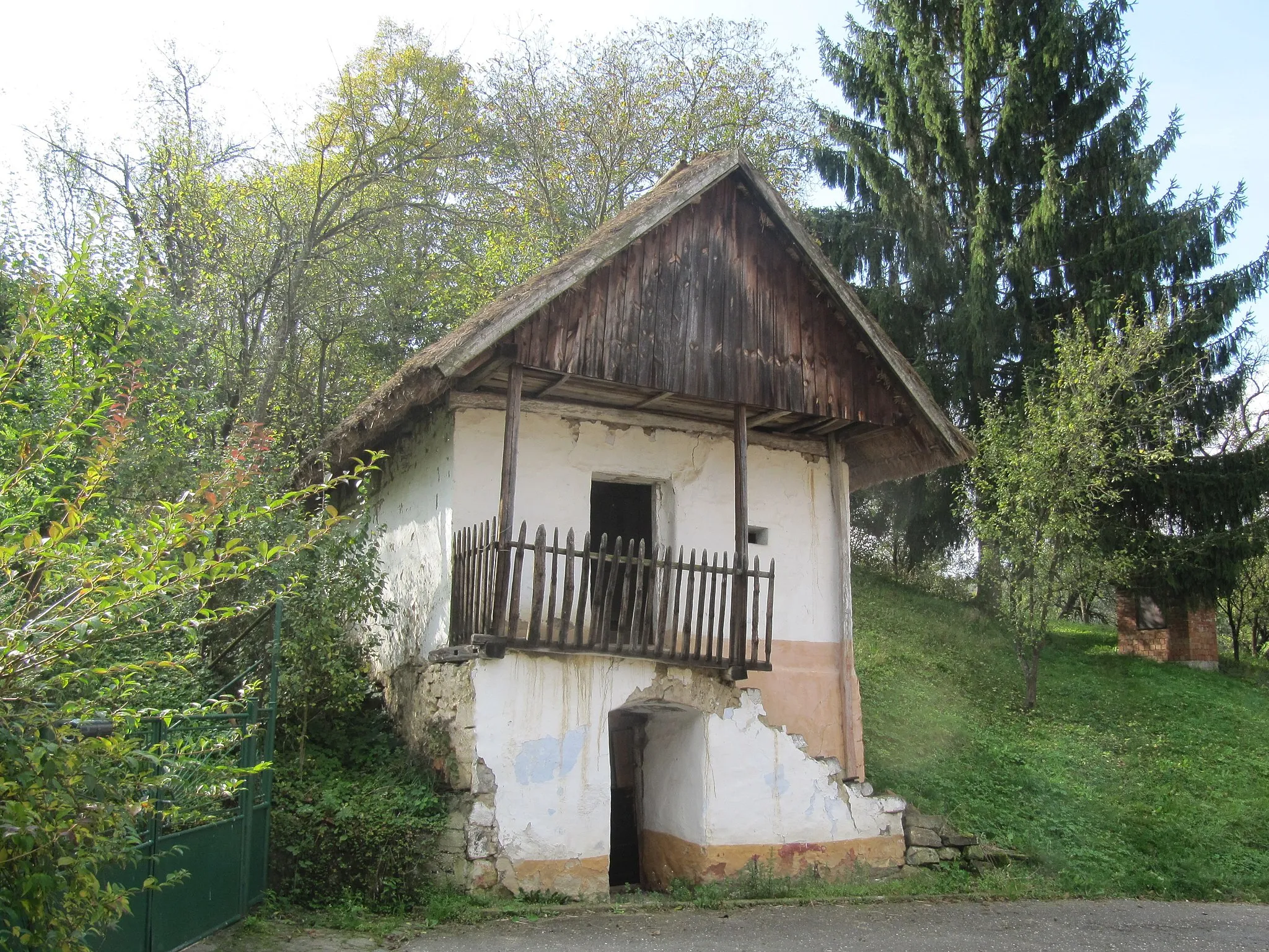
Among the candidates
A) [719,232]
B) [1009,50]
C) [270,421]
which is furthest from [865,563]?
[719,232]

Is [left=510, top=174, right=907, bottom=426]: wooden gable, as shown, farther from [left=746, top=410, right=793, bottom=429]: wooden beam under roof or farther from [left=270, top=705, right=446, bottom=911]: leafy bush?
[left=270, top=705, right=446, bottom=911]: leafy bush

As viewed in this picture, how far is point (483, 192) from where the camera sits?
925 inches

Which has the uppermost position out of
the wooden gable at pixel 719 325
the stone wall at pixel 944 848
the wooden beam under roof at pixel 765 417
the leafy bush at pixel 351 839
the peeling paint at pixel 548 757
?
the wooden gable at pixel 719 325

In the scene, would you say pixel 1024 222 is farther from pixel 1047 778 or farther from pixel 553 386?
pixel 553 386

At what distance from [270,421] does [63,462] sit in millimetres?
10972

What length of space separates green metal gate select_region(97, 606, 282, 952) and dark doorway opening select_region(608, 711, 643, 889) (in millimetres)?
4109

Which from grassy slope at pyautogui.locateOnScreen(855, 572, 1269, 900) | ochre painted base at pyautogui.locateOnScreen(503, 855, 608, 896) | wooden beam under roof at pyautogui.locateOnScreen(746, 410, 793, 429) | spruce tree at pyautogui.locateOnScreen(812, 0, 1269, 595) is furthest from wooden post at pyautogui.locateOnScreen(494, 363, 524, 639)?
spruce tree at pyautogui.locateOnScreen(812, 0, 1269, 595)

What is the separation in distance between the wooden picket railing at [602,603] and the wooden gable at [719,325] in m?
1.66

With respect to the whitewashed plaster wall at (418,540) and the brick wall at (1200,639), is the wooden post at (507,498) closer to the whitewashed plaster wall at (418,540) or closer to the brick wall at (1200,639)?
the whitewashed plaster wall at (418,540)

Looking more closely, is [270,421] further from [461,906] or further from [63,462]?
[461,906]

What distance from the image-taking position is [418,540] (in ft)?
33.6

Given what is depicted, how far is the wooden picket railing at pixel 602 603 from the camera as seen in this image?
8.47 metres

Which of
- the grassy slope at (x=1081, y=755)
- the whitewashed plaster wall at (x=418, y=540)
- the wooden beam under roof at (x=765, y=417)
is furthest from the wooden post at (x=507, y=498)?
the grassy slope at (x=1081, y=755)

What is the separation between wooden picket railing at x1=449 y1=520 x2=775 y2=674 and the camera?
8469 millimetres
